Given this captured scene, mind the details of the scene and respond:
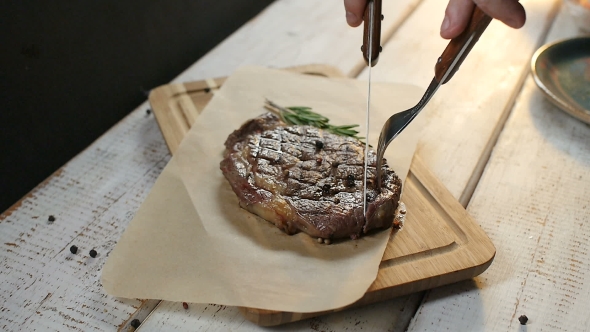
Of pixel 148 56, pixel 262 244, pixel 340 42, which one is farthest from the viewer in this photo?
pixel 340 42

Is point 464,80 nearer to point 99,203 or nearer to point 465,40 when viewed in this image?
point 465,40

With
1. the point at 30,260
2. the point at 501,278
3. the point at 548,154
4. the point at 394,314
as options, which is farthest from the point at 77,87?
the point at 548,154

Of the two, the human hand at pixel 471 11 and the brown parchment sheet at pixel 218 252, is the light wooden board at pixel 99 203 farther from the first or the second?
the human hand at pixel 471 11

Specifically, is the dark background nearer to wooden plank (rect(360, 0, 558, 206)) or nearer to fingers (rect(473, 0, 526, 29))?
wooden plank (rect(360, 0, 558, 206))

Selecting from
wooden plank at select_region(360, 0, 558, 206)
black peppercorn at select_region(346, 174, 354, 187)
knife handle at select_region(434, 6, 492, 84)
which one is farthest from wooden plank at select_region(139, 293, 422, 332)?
knife handle at select_region(434, 6, 492, 84)

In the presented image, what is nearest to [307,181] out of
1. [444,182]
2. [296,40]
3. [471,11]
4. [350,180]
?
[350,180]

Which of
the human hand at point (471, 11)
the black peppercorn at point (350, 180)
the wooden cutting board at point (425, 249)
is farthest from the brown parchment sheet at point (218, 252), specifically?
the human hand at point (471, 11)

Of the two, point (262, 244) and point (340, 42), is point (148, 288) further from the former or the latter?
point (340, 42)
